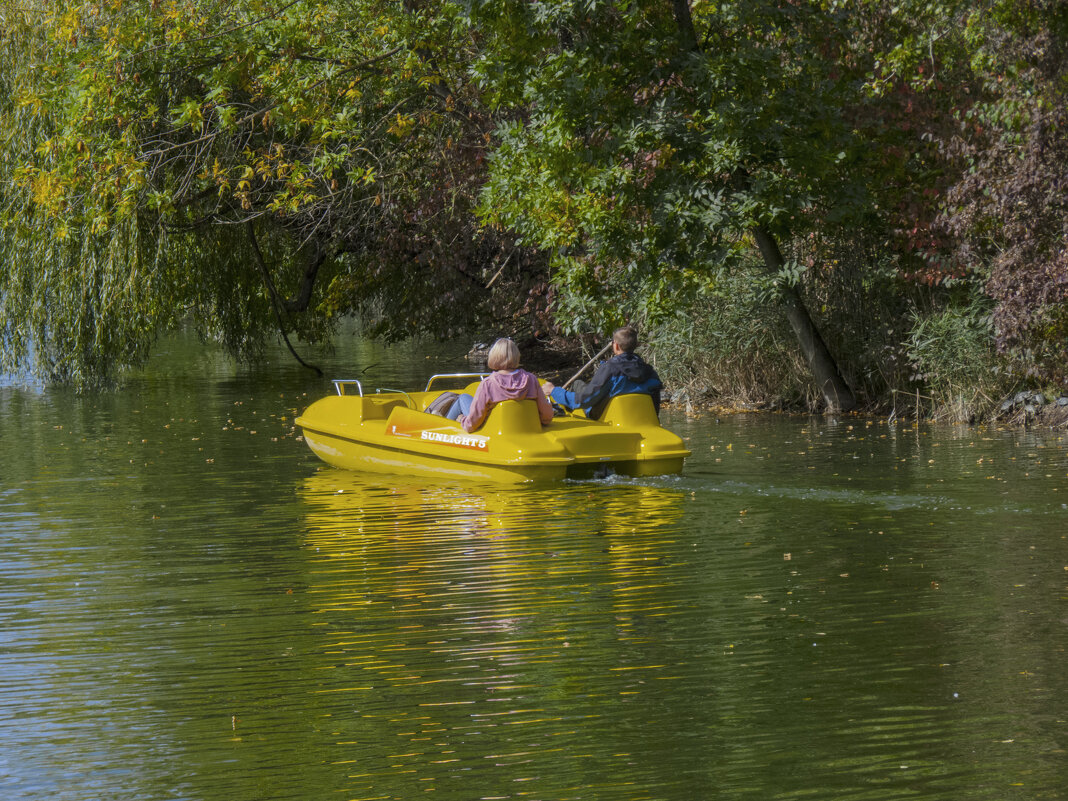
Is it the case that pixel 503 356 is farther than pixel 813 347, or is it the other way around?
pixel 813 347

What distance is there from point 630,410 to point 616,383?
307 millimetres

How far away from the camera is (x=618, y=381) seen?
38.4 feet

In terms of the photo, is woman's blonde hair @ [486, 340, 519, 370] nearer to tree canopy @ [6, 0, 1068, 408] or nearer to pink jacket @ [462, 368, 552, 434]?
pink jacket @ [462, 368, 552, 434]

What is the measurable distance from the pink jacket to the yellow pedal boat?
0.23ft

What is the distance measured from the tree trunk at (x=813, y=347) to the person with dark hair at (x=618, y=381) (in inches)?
186

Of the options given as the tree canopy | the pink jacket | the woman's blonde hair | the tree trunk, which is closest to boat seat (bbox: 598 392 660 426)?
the pink jacket

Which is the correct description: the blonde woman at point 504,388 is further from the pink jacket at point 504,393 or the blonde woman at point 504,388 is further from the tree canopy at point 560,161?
the tree canopy at point 560,161

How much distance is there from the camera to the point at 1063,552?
8078mm

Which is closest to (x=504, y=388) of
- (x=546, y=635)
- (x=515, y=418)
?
(x=515, y=418)

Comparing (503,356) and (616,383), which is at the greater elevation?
(503,356)

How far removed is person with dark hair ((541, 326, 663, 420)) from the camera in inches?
461

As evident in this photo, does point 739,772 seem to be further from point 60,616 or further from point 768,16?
point 768,16

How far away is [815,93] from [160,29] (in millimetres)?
9160

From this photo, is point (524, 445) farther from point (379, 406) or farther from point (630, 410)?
point (379, 406)
